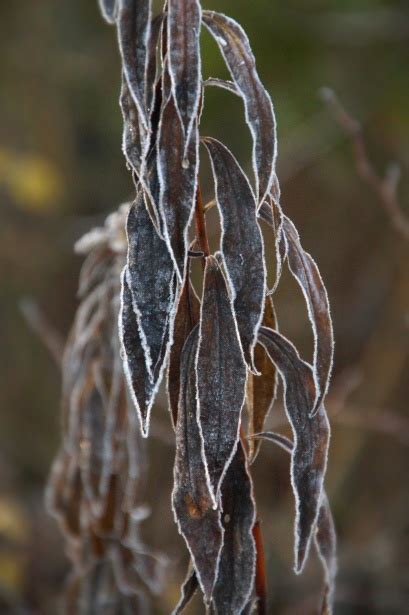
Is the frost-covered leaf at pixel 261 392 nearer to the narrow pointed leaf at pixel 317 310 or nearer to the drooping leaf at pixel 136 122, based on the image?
the narrow pointed leaf at pixel 317 310

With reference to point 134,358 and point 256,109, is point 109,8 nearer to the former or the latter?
point 256,109

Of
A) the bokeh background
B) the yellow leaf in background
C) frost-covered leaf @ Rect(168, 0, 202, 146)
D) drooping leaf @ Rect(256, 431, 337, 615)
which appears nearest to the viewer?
frost-covered leaf @ Rect(168, 0, 202, 146)

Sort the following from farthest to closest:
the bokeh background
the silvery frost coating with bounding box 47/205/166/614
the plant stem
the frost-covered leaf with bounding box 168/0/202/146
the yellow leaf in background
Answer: the yellow leaf in background → the bokeh background → the silvery frost coating with bounding box 47/205/166/614 → the plant stem → the frost-covered leaf with bounding box 168/0/202/146

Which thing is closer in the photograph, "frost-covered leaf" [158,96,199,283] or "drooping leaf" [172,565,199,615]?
"frost-covered leaf" [158,96,199,283]

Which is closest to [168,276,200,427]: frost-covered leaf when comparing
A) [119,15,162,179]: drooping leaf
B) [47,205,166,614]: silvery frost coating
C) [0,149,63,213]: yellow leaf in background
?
[119,15,162,179]: drooping leaf

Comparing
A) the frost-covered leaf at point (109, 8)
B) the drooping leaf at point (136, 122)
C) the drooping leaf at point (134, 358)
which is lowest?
the drooping leaf at point (134, 358)

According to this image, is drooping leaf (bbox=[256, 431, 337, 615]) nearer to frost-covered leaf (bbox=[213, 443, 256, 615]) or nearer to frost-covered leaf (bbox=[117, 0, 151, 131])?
frost-covered leaf (bbox=[213, 443, 256, 615])

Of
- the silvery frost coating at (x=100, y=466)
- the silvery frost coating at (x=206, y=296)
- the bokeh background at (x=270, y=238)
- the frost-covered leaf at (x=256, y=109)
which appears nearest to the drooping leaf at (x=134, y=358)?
the silvery frost coating at (x=206, y=296)

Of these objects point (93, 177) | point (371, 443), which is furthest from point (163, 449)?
point (93, 177)

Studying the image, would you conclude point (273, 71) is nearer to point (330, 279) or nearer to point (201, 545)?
point (330, 279)
